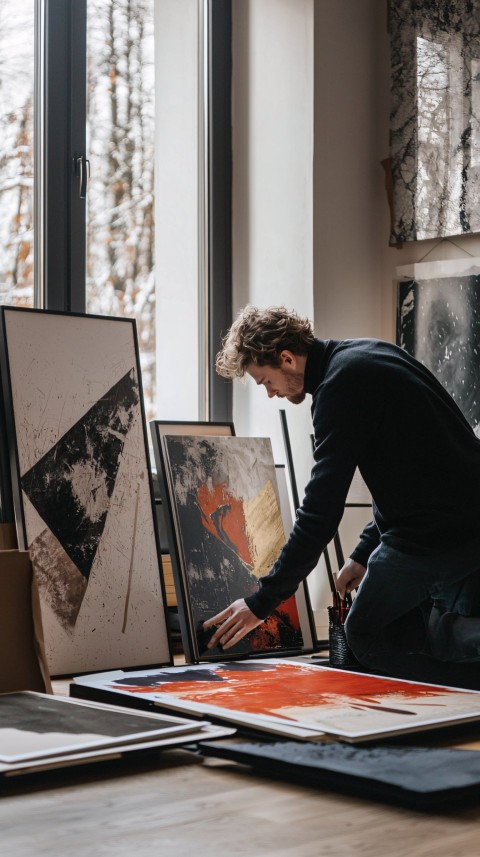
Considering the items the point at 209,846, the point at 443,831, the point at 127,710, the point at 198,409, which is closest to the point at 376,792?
the point at 443,831

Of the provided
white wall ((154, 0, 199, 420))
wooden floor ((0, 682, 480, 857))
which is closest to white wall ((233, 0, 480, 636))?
white wall ((154, 0, 199, 420))

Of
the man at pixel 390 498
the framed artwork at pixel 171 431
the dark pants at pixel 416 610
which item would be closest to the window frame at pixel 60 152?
the framed artwork at pixel 171 431

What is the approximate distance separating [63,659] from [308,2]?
8.66 feet

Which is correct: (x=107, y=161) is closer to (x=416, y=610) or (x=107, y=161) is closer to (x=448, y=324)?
(x=448, y=324)

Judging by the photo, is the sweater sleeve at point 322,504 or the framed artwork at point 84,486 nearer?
the sweater sleeve at point 322,504

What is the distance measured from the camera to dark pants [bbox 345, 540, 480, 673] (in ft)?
8.48

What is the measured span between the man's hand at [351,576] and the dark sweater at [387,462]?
367 mm

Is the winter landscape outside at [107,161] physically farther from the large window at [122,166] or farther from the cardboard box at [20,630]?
the cardboard box at [20,630]

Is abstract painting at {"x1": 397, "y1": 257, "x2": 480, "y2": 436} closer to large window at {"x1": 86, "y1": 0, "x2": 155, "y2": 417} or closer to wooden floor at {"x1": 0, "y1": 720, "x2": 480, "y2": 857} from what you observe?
large window at {"x1": 86, "y1": 0, "x2": 155, "y2": 417}

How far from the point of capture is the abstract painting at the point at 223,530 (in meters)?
3.27

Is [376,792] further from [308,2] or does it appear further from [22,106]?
[308,2]

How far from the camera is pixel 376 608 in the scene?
2676 mm

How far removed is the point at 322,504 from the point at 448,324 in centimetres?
173

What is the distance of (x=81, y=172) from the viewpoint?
3.65m
